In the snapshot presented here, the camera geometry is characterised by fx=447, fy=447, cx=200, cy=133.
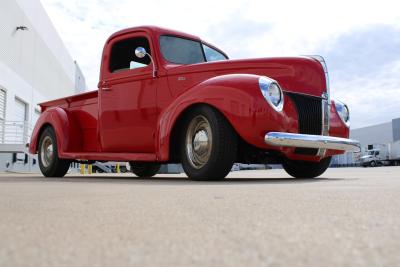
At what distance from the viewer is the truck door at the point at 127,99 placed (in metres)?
5.47

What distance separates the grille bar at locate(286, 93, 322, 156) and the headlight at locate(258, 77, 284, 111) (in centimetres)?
35

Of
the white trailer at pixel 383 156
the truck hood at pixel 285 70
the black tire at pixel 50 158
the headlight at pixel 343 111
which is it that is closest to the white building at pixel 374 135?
the white trailer at pixel 383 156

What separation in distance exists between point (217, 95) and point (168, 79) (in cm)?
124

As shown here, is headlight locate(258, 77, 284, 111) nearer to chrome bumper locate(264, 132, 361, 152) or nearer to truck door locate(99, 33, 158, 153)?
chrome bumper locate(264, 132, 361, 152)

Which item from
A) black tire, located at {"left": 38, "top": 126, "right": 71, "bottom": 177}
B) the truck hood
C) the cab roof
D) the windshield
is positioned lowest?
black tire, located at {"left": 38, "top": 126, "right": 71, "bottom": 177}

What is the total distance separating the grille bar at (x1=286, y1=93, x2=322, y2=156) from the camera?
15.1 feet

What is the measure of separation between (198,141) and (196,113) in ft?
0.94

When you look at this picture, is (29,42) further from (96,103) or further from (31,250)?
(31,250)

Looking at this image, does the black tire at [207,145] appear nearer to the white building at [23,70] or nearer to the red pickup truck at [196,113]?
the red pickup truck at [196,113]

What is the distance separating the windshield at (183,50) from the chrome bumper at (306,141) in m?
2.04

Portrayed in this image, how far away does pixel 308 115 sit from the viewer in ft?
15.4

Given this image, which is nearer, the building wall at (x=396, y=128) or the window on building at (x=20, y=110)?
the window on building at (x=20, y=110)

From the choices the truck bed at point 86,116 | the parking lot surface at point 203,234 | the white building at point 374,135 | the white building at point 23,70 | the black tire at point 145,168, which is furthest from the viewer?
the white building at point 374,135

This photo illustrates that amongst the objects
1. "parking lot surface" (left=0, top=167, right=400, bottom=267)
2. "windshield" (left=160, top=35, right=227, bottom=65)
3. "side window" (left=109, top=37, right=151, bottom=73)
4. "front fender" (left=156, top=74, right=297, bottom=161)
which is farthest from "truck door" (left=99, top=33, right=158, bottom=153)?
"parking lot surface" (left=0, top=167, right=400, bottom=267)
